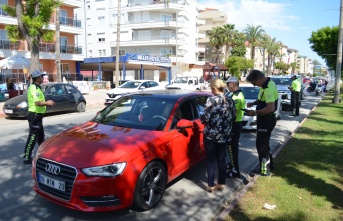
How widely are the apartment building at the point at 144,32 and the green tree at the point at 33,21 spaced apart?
96.9 ft

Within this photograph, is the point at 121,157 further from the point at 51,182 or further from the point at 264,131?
the point at 264,131

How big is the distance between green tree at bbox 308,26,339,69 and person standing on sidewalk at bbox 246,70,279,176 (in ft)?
70.4

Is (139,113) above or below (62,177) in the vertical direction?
above

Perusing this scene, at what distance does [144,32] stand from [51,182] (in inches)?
1988

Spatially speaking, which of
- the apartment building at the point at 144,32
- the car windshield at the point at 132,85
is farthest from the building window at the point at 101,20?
the car windshield at the point at 132,85

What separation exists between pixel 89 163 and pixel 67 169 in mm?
289

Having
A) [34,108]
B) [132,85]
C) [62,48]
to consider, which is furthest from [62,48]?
[34,108]

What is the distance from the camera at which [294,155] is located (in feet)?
21.7

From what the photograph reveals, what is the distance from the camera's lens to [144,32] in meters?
51.9

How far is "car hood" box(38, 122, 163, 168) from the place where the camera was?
3586mm

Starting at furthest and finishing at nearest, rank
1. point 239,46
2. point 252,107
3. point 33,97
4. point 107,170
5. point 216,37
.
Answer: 1. point 239,46
2. point 216,37
3. point 252,107
4. point 33,97
5. point 107,170

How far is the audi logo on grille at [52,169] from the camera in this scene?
143 inches

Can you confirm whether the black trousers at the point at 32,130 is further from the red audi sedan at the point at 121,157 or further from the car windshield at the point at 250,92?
the car windshield at the point at 250,92

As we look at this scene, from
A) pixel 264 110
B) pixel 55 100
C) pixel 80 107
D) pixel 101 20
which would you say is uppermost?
pixel 101 20
